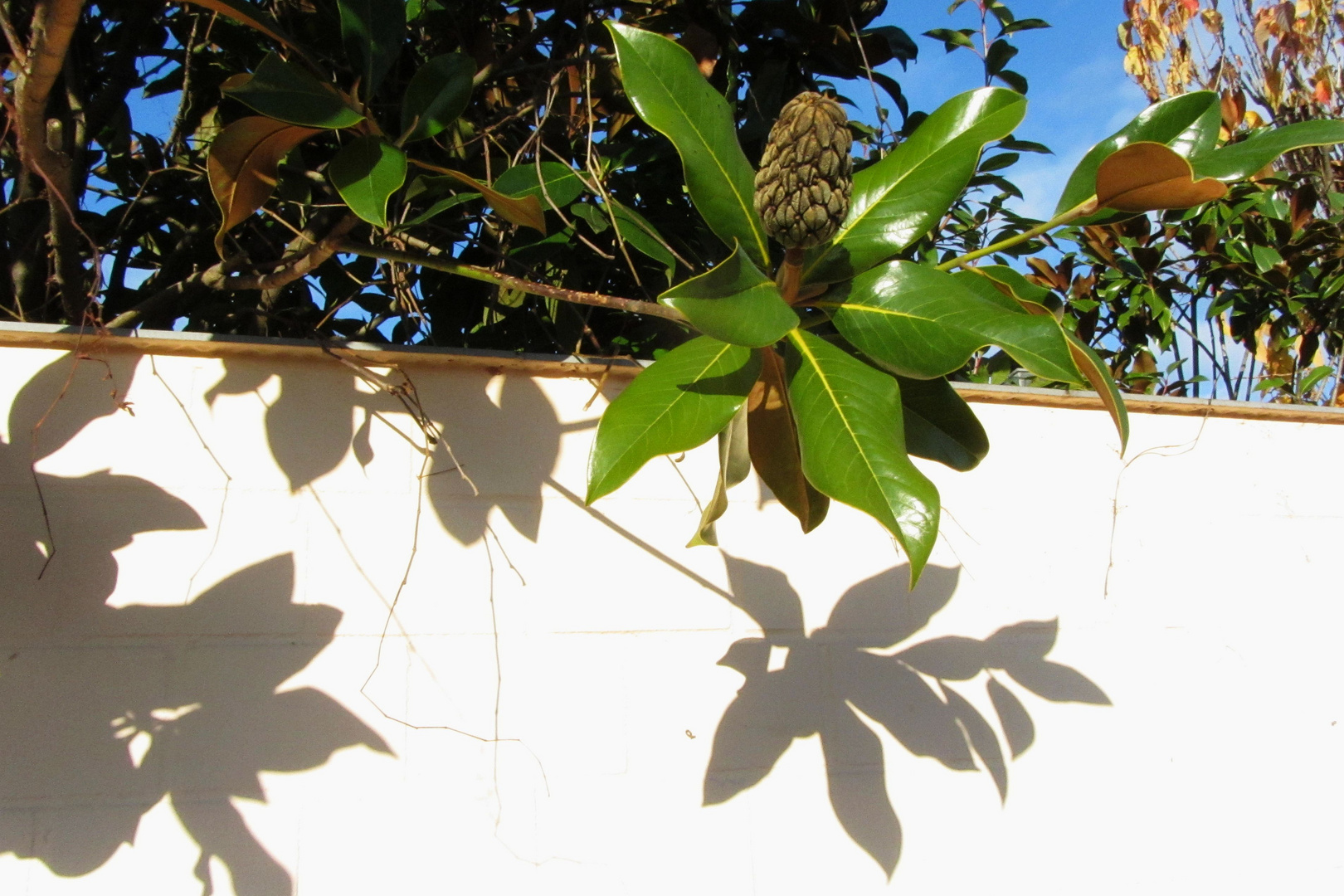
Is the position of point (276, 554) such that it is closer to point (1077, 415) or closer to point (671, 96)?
point (671, 96)

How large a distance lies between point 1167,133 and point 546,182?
3.01 ft

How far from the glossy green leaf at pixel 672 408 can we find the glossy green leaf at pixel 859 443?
8cm

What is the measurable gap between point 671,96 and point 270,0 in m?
1.30

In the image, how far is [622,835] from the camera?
5.49 ft

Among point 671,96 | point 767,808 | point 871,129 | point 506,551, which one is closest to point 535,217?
point 671,96

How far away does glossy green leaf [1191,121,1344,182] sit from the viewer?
4.39 feet

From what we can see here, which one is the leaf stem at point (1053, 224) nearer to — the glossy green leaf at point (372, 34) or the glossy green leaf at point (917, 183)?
the glossy green leaf at point (917, 183)

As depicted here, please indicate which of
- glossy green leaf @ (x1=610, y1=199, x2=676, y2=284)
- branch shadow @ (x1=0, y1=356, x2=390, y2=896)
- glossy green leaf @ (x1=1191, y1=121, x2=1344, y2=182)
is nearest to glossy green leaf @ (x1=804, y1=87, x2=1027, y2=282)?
glossy green leaf @ (x1=1191, y1=121, x2=1344, y2=182)

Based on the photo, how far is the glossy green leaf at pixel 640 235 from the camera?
5.41ft

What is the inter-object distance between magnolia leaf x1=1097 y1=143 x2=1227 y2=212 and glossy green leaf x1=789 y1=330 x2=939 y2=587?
0.39 meters

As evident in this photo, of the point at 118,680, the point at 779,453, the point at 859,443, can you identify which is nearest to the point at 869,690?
the point at 779,453

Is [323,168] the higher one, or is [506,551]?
[323,168]

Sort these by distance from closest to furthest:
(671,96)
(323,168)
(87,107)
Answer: (671,96), (323,168), (87,107)

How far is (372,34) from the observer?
4.64 feet
